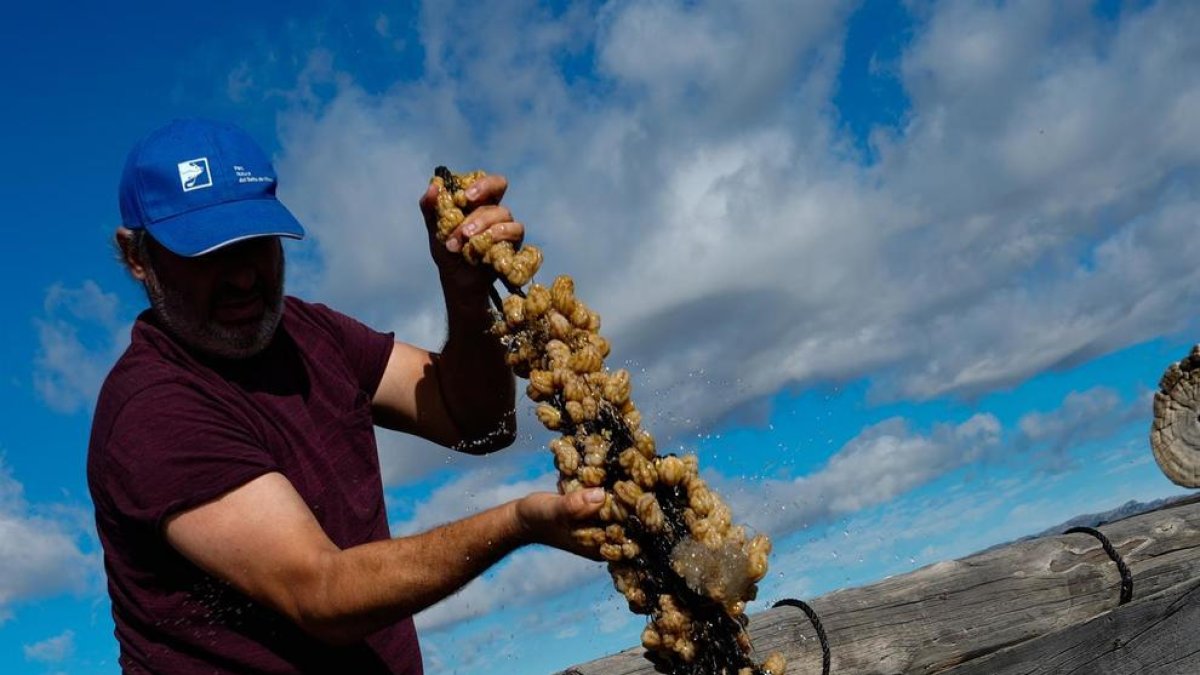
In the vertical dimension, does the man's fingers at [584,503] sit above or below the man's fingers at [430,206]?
below

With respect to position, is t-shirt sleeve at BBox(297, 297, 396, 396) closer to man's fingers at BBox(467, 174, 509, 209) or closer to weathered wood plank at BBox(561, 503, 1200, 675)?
man's fingers at BBox(467, 174, 509, 209)

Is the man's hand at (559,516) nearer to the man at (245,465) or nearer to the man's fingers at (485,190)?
the man at (245,465)

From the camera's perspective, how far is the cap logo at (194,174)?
124 inches

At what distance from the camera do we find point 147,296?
3295 mm

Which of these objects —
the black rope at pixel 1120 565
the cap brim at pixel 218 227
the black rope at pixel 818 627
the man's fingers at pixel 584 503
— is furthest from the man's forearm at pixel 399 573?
the black rope at pixel 1120 565

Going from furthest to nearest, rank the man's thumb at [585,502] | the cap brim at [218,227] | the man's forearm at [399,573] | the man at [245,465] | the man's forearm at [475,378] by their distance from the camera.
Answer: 1. the man's forearm at [475,378]
2. the cap brim at [218,227]
3. the man at [245,465]
4. the man's forearm at [399,573]
5. the man's thumb at [585,502]

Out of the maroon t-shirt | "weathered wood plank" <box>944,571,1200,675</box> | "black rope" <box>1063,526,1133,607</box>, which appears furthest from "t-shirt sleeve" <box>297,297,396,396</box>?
"black rope" <box>1063,526,1133,607</box>

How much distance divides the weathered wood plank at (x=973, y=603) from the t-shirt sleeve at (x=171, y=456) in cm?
147

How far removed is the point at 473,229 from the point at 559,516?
1.02 meters

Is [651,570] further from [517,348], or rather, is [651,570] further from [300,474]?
[300,474]

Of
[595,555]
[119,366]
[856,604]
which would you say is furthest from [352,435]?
[856,604]

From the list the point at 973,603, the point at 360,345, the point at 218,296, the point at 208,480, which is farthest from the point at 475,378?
the point at 973,603

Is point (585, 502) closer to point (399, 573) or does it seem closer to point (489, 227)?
point (399, 573)

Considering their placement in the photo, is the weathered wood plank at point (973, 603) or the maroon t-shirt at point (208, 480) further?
the weathered wood plank at point (973, 603)
